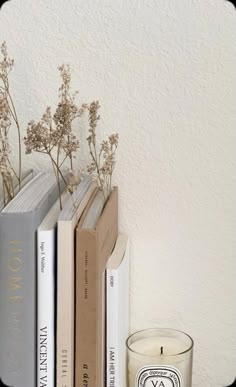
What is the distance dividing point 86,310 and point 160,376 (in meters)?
0.14

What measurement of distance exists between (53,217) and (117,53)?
0.24 metres

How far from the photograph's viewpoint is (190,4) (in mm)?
926

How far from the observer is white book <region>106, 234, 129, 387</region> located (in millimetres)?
890

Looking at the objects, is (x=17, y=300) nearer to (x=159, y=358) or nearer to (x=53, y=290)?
(x=53, y=290)

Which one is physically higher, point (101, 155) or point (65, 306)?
point (101, 155)

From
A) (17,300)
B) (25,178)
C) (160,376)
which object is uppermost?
(25,178)

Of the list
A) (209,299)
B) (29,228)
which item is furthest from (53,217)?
(209,299)

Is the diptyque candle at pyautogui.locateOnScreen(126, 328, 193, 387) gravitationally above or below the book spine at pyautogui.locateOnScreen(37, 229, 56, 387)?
below

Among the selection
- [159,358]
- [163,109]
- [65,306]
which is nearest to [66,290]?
[65,306]

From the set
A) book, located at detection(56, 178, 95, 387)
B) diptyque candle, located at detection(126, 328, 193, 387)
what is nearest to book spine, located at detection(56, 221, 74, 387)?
book, located at detection(56, 178, 95, 387)

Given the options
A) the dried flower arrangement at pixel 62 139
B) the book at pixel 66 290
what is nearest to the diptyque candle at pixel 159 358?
the book at pixel 66 290

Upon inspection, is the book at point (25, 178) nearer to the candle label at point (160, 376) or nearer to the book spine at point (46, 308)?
the book spine at point (46, 308)

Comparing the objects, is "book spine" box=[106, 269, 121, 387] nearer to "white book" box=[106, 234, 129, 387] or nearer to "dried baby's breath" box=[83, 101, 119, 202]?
"white book" box=[106, 234, 129, 387]

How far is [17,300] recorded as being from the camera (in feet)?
2.73
